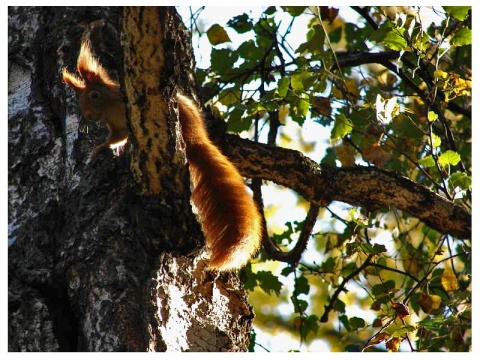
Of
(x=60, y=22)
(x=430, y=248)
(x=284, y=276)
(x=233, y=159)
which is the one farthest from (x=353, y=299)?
(x=60, y=22)

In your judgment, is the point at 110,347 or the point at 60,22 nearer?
the point at 110,347

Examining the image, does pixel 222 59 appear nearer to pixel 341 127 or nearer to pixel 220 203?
pixel 341 127

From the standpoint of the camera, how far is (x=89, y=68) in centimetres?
288

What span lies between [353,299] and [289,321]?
2.38 ft

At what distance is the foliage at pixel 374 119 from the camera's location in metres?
2.58

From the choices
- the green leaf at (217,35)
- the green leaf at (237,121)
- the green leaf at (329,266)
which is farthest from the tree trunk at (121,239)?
the green leaf at (329,266)

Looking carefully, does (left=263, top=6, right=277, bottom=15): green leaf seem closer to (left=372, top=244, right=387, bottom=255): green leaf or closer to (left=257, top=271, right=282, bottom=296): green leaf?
(left=257, top=271, right=282, bottom=296): green leaf

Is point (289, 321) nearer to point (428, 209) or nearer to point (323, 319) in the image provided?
point (323, 319)

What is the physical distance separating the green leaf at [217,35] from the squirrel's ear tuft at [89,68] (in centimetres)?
58

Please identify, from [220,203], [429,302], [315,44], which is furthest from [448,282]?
[315,44]

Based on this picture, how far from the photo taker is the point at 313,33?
3.72 meters

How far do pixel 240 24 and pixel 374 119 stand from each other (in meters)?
0.88

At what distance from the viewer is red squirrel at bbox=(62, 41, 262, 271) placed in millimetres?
2270

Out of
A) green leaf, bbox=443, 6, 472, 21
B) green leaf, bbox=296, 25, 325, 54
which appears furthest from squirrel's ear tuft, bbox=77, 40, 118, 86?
green leaf, bbox=443, 6, 472, 21
